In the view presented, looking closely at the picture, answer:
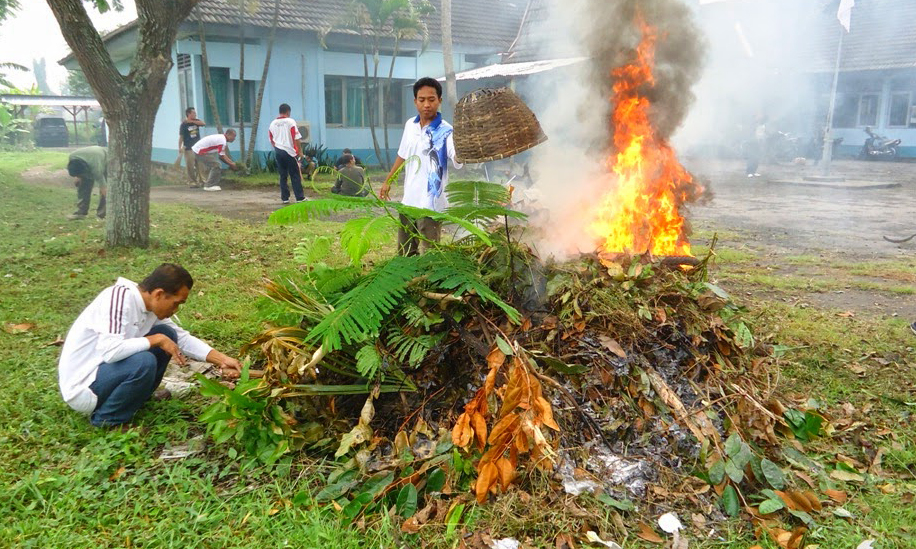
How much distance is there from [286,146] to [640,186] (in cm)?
871

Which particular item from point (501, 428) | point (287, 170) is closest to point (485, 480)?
point (501, 428)

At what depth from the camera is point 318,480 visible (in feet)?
11.1

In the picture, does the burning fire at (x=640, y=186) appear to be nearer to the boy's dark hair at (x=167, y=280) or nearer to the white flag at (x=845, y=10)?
the boy's dark hair at (x=167, y=280)

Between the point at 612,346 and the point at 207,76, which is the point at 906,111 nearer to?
the point at 207,76

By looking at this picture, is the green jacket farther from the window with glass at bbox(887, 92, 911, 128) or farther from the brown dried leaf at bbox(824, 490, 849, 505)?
the window with glass at bbox(887, 92, 911, 128)

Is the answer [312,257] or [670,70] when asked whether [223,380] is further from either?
[670,70]

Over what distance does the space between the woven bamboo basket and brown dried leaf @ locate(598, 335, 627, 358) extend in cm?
130

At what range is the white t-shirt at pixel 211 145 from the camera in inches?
593

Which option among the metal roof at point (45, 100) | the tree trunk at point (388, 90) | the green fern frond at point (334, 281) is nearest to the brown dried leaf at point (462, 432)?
the green fern frond at point (334, 281)

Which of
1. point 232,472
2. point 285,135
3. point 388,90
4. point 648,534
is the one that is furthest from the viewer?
point 388,90

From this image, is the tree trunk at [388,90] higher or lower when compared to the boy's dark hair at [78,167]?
higher

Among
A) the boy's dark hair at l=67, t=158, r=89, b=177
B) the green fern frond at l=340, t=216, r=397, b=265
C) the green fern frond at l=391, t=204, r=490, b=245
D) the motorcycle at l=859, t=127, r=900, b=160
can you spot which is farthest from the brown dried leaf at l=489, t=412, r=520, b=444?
the motorcycle at l=859, t=127, r=900, b=160

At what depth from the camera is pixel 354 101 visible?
20484 mm

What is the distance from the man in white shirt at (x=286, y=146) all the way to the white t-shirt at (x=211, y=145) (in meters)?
2.72
